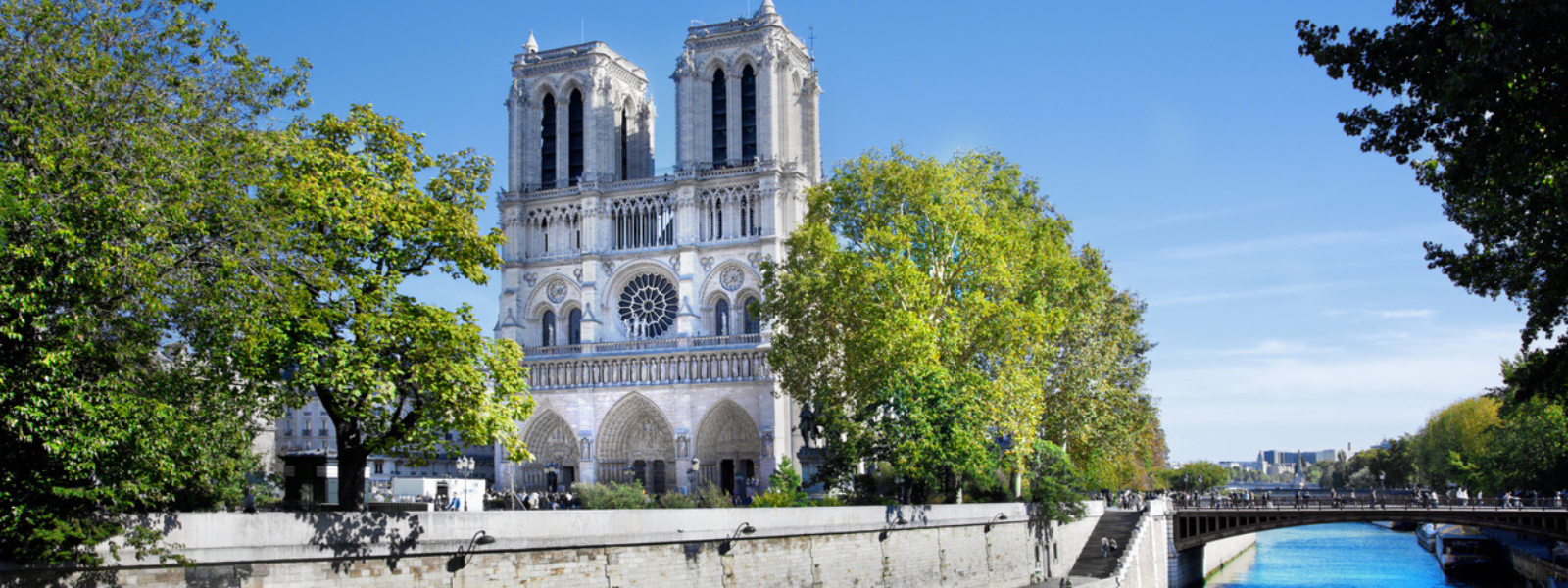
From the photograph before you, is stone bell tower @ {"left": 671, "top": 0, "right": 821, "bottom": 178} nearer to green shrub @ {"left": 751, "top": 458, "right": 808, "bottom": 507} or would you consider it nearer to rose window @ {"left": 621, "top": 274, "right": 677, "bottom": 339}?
rose window @ {"left": 621, "top": 274, "right": 677, "bottom": 339}

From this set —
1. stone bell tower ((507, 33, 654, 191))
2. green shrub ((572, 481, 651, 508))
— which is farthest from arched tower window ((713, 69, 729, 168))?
green shrub ((572, 481, 651, 508))

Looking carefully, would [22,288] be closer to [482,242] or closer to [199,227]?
[199,227]

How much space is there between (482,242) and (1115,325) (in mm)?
28916

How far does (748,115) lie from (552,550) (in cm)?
4044

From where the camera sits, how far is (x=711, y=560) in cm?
2088

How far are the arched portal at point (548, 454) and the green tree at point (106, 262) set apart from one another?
134ft

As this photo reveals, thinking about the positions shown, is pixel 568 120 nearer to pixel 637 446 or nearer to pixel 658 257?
pixel 658 257

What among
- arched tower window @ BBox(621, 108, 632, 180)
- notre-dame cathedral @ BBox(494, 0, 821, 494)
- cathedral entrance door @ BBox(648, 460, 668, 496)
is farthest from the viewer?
arched tower window @ BBox(621, 108, 632, 180)

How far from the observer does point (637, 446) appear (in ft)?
183

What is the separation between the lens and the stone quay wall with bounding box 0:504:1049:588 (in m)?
14.6

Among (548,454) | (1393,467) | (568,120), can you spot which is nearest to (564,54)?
(568,120)

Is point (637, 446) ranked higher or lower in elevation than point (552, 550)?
higher

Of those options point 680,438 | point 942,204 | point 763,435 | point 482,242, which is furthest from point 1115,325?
point 482,242

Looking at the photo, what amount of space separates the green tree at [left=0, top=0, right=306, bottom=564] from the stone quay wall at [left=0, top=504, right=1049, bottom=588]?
83 cm
